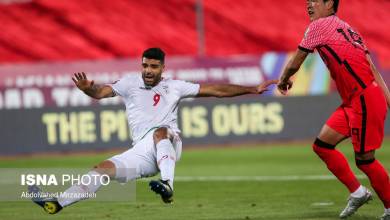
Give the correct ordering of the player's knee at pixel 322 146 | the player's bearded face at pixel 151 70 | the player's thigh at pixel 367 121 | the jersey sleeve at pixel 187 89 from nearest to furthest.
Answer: the player's thigh at pixel 367 121, the player's knee at pixel 322 146, the player's bearded face at pixel 151 70, the jersey sleeve at pixel 187 89

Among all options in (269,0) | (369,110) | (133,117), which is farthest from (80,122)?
(269,0)

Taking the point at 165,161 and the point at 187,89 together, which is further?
the point at 187,89

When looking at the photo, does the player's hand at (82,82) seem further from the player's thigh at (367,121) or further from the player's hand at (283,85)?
the player's thigh at (367,121)

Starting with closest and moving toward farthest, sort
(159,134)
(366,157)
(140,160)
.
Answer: (366,157), (140,160), (159,134)

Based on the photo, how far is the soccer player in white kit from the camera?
9.38 meters

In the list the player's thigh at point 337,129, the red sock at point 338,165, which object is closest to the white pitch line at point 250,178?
the red sock at point 338,165

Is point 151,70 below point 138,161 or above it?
above

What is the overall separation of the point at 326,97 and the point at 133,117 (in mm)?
11918

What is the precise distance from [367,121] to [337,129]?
452mm

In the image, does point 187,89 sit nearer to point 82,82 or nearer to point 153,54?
point 153,54

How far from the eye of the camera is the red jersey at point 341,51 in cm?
918

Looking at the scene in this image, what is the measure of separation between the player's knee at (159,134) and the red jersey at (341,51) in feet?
5.60

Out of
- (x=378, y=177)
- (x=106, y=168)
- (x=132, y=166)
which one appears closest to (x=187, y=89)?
(x=132, y=166)

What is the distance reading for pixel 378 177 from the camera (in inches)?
364
